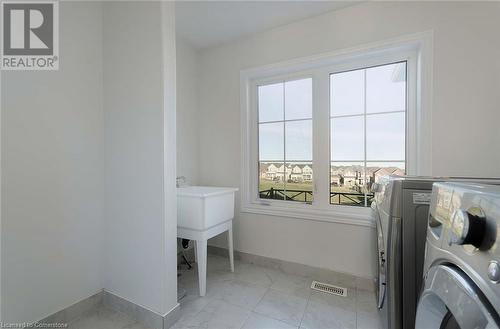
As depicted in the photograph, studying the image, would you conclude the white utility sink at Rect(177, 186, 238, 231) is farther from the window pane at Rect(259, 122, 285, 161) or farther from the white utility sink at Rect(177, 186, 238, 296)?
the window pane at Rect(259, 122, 285, 161)

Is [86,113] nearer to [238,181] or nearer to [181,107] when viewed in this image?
[181,107]

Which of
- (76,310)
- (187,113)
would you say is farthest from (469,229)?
(187,113)

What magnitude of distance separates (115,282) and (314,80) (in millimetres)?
2361

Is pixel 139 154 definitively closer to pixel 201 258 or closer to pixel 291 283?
pixel 201 258

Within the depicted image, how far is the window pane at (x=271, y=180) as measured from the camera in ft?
7.72

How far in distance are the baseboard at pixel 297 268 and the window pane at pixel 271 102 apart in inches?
57.7

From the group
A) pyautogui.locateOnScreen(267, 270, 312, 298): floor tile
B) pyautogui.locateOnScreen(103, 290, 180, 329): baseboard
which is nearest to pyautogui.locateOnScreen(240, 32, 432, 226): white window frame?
pyautogui.locateOnScreen(267, 270, 312, 298): floor tile

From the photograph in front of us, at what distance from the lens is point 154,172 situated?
4.76 ft

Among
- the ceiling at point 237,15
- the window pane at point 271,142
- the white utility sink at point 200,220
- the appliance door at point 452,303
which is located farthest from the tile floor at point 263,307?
the ceiling at point 237,15

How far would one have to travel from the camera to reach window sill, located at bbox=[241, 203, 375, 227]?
1.92 metres

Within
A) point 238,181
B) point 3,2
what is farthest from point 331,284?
point 3,2

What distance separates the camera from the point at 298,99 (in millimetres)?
2246

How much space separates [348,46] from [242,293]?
2249mm
